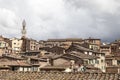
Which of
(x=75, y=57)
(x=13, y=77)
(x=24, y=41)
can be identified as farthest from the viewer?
(x=24, y=41)

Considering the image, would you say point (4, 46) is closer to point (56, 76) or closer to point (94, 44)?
point (94, 44)

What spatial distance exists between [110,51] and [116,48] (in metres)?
3.49

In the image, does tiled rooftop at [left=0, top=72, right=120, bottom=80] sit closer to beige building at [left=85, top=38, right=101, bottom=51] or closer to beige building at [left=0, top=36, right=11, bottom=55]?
beige building at [left=0, top=36, right=11, bottom=55]

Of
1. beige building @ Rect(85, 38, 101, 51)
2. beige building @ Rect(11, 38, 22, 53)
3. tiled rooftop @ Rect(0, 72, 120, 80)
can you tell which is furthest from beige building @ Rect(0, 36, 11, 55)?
tiled rooftop @ Rect(0, 72, 120, 80)

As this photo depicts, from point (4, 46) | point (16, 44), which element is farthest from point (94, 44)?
point (16, 44)

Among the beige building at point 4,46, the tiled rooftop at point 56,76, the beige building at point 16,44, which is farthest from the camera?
the beige building at point 16,44

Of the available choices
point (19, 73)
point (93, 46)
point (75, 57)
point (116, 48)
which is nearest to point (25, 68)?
point (75, 57)

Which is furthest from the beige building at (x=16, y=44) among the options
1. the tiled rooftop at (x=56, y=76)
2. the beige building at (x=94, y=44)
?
the tiled rooftop at (x=56, y=76)

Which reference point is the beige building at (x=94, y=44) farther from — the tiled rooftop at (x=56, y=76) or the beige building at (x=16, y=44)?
the tiled rooftop at (x=56, y=76)

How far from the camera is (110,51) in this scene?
10944 centimetres

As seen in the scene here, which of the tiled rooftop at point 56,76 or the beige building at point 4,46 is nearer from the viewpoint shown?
the tiled rooftop at point 56,76

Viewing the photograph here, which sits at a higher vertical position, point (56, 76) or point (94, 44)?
point (56, 76)

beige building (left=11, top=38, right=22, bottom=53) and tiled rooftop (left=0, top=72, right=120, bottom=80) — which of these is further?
beige building (left=11, top=38, right=22, bottom=53)

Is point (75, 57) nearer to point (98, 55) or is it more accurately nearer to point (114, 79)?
point (98, 55)
